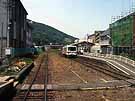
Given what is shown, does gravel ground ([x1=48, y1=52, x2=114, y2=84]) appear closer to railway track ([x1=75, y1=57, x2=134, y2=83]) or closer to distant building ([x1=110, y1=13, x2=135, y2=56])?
railway track ([x1=75, y1=57, x2=134, y2=83])

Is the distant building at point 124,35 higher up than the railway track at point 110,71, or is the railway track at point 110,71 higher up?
the distant building at point 124,35

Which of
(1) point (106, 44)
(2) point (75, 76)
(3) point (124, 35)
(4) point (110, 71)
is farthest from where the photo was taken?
(1) point (106, 44)

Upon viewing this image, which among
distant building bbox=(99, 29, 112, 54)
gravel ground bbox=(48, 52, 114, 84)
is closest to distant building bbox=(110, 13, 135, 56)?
distant building bbox=(99, 29, 112, 54)

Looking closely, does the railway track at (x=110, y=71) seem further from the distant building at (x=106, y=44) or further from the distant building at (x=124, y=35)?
the distant building at (x=106, y=44)

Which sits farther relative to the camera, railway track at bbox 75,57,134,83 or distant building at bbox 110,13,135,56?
distant building at bbox 110,13,135,56

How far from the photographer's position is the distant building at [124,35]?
54447mm

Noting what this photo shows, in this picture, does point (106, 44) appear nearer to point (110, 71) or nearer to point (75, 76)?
point (110, 71)

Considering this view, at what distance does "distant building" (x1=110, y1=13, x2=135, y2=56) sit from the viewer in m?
54.4

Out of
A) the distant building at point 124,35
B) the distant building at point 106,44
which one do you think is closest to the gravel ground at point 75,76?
the distant building at point 124,35

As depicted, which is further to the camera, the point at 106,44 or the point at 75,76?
the point at 106,44

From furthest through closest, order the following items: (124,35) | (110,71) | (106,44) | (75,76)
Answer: (106,44)
(124,35)
(110,71)
(75,76)

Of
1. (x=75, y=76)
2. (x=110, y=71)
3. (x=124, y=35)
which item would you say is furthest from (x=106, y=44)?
(x=75, y=76)

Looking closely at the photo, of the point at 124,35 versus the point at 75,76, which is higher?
the point at 124,35

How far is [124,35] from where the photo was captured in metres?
59.1
